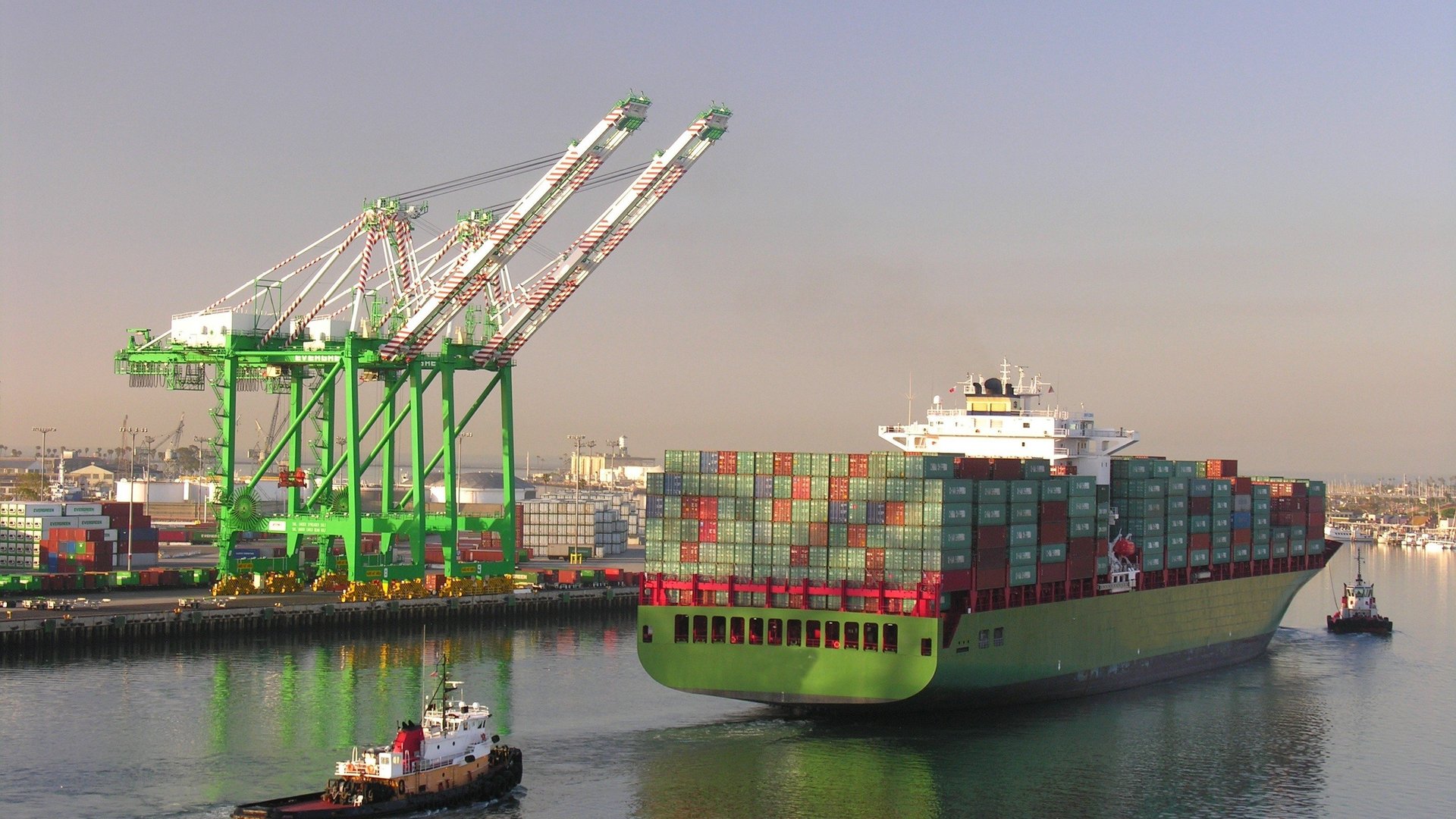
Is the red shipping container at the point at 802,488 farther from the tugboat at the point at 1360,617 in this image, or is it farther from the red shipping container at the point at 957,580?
the tugboat at the point at 1360,617

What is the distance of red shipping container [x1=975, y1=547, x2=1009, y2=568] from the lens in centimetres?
4634

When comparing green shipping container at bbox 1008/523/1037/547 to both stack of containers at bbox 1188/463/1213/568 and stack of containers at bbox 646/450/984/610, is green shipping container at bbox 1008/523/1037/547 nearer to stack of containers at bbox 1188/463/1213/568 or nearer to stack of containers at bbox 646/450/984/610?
stack of containers at bbox 646/450/984/610

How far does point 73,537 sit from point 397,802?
60.7 meters

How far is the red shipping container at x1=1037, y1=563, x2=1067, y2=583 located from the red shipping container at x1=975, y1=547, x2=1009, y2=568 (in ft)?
7.48

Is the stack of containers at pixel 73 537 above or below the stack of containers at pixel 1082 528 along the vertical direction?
below

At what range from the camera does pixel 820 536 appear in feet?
149

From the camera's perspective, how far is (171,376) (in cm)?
7444

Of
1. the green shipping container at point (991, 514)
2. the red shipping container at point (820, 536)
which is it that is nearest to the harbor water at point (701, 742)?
the red shipping container at point (820, 536)

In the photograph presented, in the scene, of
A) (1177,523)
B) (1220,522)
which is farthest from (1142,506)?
(1220,522)

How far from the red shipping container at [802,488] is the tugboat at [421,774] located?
11.5 m

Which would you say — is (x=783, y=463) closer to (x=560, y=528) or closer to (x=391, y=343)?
(x=391, y=343)

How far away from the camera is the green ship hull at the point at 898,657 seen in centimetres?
4422

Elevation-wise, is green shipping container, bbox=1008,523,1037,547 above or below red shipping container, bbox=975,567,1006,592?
above

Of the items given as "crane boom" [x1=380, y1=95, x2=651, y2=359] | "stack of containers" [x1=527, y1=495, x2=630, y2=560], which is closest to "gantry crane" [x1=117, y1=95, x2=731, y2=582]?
"crane boom" [x1=380, y1=95, x2=651, y2=359]
